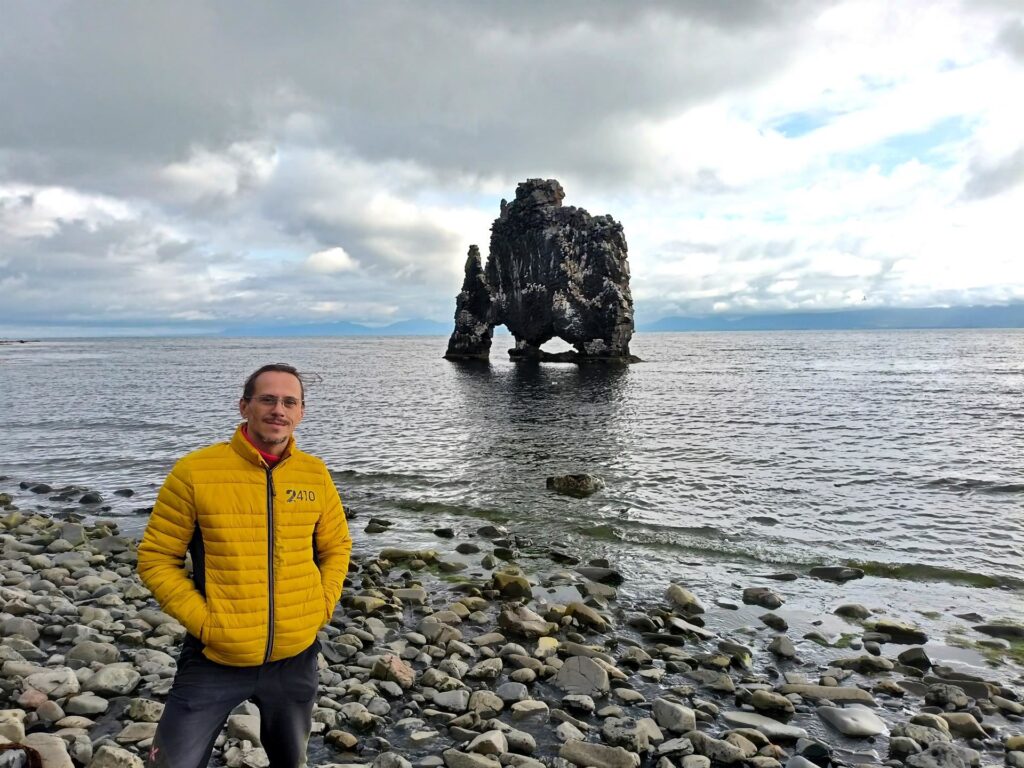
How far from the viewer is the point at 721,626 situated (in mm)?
10539

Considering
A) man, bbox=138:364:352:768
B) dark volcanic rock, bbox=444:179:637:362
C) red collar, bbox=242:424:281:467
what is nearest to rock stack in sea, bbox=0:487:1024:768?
man, bbox=138:364:352:768

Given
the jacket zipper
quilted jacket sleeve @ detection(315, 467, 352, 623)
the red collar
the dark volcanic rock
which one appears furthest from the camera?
the dark volcanic rock

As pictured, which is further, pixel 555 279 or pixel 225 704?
pixel 555 279

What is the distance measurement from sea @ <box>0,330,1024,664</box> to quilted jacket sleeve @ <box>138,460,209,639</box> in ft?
15.3

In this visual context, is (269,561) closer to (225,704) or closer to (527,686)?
(225,704)

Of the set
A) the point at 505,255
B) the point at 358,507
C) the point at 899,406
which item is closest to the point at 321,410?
the point at 358,507

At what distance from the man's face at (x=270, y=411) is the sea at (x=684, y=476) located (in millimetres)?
4397

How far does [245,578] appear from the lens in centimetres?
416

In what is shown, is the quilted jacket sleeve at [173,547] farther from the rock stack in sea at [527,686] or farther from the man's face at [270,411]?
the rock stack in sea at [527,686]

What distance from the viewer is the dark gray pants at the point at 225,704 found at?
3975 mm

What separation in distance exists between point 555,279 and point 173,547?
93315 mm

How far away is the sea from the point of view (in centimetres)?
1331

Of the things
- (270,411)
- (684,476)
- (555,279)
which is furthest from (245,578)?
(555,279)

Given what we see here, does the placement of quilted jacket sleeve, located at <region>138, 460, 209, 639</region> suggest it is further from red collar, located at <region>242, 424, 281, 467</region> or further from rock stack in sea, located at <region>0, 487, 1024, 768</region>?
rock stack in sea, located at <region>0, 487, 1024, 768</region>
